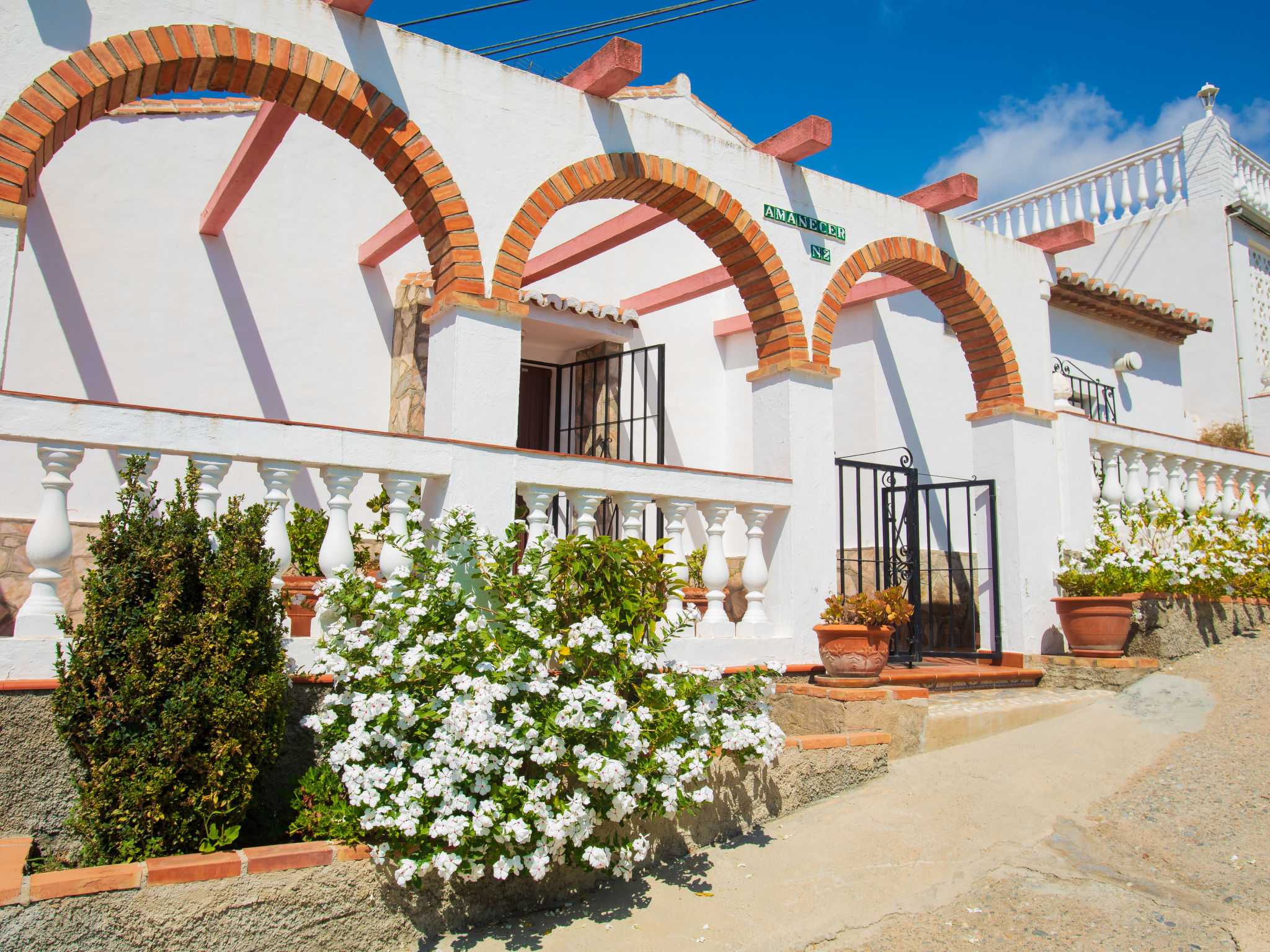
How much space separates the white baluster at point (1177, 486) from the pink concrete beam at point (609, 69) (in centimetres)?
591

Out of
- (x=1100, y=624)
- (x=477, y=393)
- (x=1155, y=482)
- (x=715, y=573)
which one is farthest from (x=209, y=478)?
(x=1155, y=482)

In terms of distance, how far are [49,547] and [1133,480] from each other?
7813 mm

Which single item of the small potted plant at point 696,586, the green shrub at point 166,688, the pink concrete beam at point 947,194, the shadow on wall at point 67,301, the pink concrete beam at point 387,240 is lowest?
the green shrub at point 166,688

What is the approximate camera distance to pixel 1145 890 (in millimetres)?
3668

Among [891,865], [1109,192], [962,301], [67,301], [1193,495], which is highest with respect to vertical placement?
[1109,192]

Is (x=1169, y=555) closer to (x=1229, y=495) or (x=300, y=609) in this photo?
(x=1229, y=495)

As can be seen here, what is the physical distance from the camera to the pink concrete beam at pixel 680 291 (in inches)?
328

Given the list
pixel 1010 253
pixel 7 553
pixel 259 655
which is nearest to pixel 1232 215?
pixel 1010 253

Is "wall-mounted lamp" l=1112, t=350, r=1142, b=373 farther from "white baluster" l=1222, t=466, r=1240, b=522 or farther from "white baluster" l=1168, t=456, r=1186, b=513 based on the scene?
"white baluster" l=1168, t=456, r=1186, b=513

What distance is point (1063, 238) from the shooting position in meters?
7.78

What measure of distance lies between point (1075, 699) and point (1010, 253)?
3.73 metres

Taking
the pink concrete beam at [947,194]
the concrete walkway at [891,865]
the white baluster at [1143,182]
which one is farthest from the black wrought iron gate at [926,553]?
the white baluster at [1143,182]

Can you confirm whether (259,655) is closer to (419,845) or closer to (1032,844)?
(419,845)

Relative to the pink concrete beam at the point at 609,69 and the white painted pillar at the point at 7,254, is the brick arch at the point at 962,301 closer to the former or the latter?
the pink concrete beam at the point at 609,69
